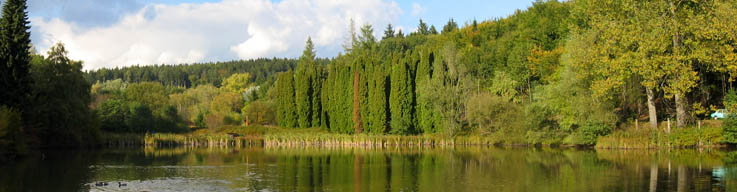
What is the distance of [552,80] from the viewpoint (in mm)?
53938

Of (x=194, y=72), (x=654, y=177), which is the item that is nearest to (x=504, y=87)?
(x=654, y=177)

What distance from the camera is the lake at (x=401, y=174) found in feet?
72.9

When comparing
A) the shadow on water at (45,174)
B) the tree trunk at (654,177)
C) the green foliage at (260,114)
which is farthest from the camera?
the green foliage at (260,114)

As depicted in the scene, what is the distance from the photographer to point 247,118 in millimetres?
75375

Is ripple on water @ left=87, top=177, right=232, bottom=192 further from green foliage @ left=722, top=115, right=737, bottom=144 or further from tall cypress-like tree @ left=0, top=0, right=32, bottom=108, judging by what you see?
green foliage @ left=722, top=115, right=737, bottom=144

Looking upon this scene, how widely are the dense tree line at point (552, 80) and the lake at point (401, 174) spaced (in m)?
6.28

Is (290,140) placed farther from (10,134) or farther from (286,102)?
(10,134)

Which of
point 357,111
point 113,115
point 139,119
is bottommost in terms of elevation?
point 139,119

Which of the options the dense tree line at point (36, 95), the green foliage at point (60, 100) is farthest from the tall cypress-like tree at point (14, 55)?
the green foliage at point (60, 100)

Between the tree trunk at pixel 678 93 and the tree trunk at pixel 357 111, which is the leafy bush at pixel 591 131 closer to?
the tree trunk at pixel 678 93

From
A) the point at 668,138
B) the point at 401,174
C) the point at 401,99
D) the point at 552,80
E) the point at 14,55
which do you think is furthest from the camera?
the point at 401,99

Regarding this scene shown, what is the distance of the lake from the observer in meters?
22.2

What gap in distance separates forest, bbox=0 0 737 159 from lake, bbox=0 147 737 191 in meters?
5.79

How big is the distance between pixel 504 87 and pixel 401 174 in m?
32.5
